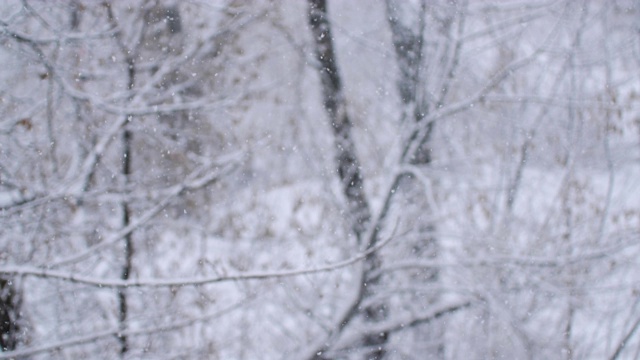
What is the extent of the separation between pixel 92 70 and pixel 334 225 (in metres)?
0.56

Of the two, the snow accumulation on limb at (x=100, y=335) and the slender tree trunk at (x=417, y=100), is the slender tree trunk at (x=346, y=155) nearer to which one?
the slender tree trunk at (x=417, y=100)

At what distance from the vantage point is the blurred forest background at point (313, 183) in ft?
4.00

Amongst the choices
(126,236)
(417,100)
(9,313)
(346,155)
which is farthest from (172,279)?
(417,100)

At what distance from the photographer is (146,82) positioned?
4.20 feet

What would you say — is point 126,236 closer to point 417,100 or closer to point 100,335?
point 100,335

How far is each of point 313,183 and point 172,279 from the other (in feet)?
1.06

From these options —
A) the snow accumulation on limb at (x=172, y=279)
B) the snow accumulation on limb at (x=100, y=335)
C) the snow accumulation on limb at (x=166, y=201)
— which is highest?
the snow accumulation on limb at (x=166, y=201)

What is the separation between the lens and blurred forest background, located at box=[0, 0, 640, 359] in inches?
48.1

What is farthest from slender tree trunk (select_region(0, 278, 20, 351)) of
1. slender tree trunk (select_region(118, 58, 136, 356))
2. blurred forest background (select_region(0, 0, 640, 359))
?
slender tree trunk (select_region(118, 58, 136, 356))

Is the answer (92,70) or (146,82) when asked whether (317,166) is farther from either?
(92,70)

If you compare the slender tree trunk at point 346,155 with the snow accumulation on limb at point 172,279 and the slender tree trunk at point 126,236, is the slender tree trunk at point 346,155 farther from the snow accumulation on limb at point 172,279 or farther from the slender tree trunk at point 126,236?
the slender tree trunk at point 126,236

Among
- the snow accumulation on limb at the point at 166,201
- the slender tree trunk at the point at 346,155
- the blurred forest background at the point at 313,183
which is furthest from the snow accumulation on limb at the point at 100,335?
the slender tree trunk at the point at 346,155

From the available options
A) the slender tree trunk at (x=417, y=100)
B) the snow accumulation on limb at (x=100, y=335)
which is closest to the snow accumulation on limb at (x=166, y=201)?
the snow accumulation on limb at (x=100, y=335)

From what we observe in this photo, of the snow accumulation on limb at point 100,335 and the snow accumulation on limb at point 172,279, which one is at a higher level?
the snow accumulation on limb at point 172,279
